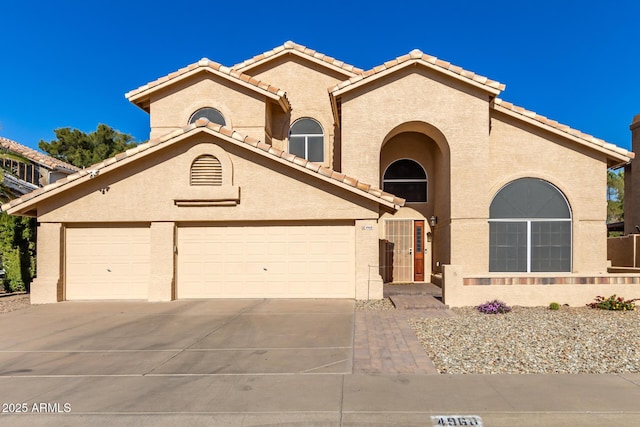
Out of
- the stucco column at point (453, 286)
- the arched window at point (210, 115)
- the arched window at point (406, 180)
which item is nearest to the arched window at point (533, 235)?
the arched window at point (406, 180)

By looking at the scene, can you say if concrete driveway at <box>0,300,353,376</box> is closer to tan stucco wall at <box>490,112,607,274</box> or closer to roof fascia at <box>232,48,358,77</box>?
tan stucco wall at <box>490,112,607,274</box>

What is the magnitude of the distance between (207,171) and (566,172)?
12.0m

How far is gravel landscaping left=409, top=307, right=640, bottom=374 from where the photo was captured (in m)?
6.46

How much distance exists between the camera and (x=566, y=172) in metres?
14.9

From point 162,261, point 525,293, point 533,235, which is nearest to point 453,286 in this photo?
point 525,293

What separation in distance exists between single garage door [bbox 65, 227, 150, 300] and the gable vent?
226cm

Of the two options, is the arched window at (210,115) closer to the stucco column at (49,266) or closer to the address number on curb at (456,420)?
the stucco column at (49,266)

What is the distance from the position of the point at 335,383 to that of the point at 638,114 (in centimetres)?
2203

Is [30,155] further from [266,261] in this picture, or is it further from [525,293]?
[525,293]

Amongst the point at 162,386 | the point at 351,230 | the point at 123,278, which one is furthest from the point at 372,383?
the point at 123,278

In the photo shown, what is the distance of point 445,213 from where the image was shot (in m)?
15.0

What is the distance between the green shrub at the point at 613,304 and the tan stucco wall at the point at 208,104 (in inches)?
457

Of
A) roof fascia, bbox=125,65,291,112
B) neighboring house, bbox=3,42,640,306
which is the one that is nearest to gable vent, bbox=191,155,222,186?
neighboring house, bbox=3,42,640,306

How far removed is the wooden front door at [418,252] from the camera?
16.8 m
